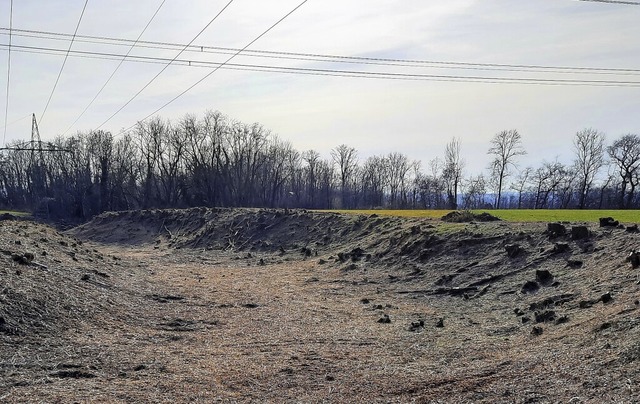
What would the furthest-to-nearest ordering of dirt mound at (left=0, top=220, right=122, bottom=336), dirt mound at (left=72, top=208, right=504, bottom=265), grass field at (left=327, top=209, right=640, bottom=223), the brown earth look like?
grass field at (left=327, top=209, right=640, bottom=223)
dirt mound at (left=72, top=208, right=504, bottom=265)
dirt mound at (left=0, top=220, right=122, bottom=336)
the brown earth

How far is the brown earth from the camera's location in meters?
8.79

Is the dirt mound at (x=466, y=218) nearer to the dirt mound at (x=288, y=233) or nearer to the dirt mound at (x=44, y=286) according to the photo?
the dirt mound at (x=288, y=233)

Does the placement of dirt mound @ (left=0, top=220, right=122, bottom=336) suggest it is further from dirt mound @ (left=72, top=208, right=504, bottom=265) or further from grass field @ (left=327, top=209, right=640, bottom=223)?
grass field @ (left=327, top=209, right=640, bottom=223)

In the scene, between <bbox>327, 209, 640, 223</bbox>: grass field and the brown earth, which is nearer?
the brown earth

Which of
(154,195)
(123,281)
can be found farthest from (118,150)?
(123,281)

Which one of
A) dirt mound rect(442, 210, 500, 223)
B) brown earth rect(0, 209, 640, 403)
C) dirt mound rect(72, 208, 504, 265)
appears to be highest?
dirt mound rect(442, 210, 500, 223)

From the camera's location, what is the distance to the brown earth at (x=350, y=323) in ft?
28.8

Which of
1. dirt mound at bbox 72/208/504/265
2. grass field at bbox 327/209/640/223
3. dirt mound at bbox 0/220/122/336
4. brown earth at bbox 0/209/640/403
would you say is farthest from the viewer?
grass field at bbox 327/209/640/223

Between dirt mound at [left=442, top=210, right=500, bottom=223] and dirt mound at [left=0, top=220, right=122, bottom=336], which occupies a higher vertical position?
dirt mound at [left=442, top=210, right=500, bottom=223]

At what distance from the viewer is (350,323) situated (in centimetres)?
1490

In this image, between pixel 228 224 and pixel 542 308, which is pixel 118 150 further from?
pixel 542 308

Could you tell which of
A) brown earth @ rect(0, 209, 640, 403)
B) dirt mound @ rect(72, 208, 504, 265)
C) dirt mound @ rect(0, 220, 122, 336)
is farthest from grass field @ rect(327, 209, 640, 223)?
dirt mound @ rect(0, 220, 122, 336)

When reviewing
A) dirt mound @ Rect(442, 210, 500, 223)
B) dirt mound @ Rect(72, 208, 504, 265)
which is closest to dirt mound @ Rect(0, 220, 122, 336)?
dirt mound @ Rect(72, 208, 504, 265)

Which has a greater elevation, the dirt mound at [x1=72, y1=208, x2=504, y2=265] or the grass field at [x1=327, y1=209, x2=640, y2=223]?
the grass field at [x1=327, y1=209, x2=640, y2=223]
